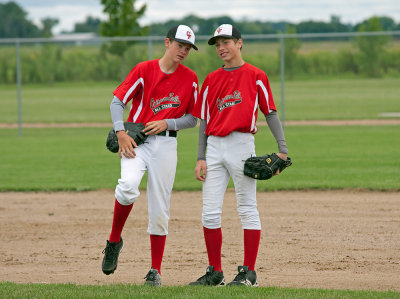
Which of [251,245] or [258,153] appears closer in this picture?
[251,245]

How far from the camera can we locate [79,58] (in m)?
22.3

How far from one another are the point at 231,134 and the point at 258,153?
7572mm

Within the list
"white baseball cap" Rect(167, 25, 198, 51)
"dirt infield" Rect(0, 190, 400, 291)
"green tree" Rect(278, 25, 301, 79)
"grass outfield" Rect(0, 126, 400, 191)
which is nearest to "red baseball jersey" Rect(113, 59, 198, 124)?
"white baseball cap" Rect(167, 25, 198, 51)

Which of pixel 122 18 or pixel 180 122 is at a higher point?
pixel 122 18

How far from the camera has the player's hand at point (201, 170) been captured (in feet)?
15.8

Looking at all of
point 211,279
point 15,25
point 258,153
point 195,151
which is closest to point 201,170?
point 211,279

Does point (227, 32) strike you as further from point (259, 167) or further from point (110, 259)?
point (110, 259)

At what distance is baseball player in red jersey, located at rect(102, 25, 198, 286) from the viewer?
4.86 m

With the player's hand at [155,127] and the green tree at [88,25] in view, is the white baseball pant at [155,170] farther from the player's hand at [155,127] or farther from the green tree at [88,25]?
the green tree at [88,25]

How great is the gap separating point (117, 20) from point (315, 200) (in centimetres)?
1640

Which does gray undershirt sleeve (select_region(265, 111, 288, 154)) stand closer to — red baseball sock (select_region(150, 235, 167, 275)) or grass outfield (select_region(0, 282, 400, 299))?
grass outfield (select_region(0, 282, 400, 299))

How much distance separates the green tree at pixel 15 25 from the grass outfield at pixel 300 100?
215 ft

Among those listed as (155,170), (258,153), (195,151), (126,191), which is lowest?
(195,151)

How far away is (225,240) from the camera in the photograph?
6.60 meters
